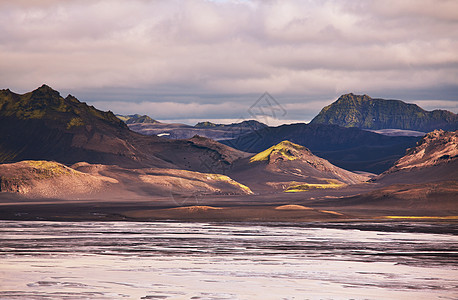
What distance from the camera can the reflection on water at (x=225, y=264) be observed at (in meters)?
40.8

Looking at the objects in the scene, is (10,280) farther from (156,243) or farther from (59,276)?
(156,243)

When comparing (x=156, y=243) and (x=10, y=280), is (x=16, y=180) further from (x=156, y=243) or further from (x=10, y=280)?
(x=10, y=280)

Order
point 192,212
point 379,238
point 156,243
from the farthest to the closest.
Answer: point 192,212
point 379,238
point 156,243

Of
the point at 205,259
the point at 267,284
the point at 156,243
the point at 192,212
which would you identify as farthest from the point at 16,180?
the point at 267,284

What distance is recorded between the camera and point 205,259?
184ft

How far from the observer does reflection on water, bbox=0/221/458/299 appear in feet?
134

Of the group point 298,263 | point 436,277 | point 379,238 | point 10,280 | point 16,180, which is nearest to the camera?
point 10,280

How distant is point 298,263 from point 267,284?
1095 cm

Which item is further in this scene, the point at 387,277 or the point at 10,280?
the point at 387,277

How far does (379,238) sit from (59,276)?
1650 inches

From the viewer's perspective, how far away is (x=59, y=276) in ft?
150

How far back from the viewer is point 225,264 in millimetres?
53031

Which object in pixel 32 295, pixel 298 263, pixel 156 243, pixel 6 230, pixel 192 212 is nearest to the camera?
pixel 32 295

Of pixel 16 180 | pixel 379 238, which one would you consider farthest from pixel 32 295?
pixel 16 180
